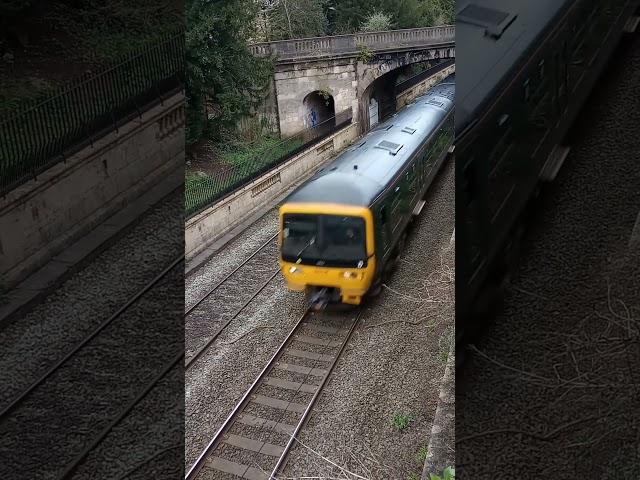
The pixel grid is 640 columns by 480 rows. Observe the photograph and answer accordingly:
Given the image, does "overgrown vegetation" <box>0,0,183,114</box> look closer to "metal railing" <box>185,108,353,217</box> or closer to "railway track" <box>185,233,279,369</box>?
"metal railing" <box>185,108,353,217</box>

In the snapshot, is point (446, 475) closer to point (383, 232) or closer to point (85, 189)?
point (85, 189)

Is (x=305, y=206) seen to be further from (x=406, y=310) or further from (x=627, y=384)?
(x=627, y=384)

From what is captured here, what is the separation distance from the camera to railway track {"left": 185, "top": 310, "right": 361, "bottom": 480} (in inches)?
83.6

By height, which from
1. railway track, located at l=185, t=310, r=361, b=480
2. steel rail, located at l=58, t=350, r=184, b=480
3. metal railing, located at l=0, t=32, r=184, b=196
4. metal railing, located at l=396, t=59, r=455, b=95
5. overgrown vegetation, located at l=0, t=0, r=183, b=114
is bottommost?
railway track, located at l=185, t=310, r=361, b=480

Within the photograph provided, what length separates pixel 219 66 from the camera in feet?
6.75

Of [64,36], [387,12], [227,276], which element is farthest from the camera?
[227,276]

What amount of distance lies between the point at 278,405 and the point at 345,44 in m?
1.81

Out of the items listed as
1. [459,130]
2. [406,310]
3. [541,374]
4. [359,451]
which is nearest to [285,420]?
[359,451]

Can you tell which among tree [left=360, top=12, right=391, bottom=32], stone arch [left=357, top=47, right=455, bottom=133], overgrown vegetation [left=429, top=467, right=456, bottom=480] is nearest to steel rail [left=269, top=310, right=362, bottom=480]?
overgrown vegetation [left=429, top=467, right=456, bottom=480]

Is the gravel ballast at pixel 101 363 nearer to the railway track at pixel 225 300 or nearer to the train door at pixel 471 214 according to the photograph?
the train door at pixel 471 214

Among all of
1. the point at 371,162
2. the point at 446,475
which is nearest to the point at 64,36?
the point at 446,475

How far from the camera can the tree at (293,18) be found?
229 centimetres

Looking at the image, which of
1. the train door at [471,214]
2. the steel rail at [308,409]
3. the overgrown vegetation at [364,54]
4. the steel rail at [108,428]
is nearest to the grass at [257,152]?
the overgrown vegetation at [364,54]

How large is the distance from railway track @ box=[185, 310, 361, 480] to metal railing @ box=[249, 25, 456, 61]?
4.96 ft
